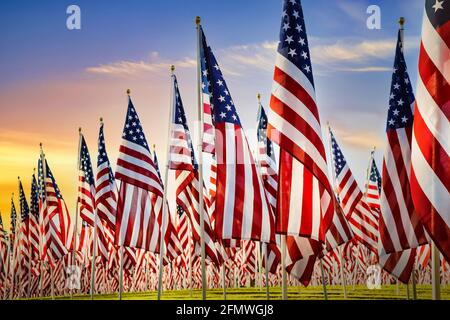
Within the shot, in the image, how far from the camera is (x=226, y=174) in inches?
488

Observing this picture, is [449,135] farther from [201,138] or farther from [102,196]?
[102,196]

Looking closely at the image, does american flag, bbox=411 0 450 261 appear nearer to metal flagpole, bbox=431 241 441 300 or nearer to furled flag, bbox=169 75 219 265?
metal flagpole, bbox=431 241 441 300

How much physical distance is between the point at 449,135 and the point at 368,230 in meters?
16.3

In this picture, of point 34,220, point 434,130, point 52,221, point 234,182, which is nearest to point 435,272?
point 434,130

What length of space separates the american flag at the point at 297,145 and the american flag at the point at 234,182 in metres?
2.31

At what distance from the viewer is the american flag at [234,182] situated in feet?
40.2

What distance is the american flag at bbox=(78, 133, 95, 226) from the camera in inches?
994

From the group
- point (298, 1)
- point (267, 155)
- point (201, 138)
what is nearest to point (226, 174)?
point (201, 138)

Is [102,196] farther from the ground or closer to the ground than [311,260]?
farther from the ground

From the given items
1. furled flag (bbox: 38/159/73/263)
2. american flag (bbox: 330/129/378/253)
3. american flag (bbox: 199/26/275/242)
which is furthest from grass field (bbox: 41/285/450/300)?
american flag (bbox: 199/26/275/242)

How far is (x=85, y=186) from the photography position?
25.7 metres

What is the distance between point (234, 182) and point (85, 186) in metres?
14.8

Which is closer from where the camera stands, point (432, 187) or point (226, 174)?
point (432, 187)
